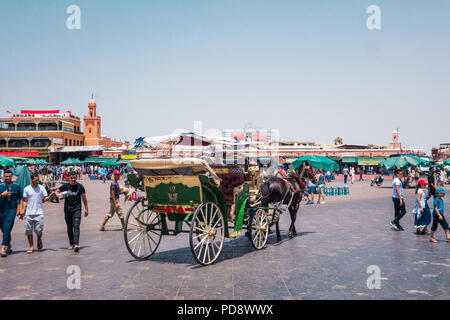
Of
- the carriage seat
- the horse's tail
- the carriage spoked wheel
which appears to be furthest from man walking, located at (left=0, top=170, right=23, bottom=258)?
the horse's tail

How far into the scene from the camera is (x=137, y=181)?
24.6 ft

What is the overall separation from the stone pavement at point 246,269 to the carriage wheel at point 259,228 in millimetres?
200

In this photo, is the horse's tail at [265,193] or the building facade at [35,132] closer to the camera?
the horse's tail at [265,193]

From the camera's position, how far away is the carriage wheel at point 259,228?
26.5 ft

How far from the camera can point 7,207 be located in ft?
25.2

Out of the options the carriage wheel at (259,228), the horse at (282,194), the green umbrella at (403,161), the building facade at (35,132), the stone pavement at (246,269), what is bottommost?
the stone pavement at (246,269)

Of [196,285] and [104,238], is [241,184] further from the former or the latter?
[104,238]

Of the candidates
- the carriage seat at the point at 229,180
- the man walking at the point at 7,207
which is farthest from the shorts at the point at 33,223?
the carriage seat at the point at 229,180

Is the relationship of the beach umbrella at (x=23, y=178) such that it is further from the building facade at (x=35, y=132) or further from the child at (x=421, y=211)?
the building facade at (x=35, y=132)

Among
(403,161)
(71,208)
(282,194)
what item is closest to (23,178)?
(71,208)

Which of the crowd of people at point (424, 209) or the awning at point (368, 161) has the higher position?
the awning at point (368, 161)

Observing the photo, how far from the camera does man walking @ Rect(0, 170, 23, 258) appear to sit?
24.6 feet

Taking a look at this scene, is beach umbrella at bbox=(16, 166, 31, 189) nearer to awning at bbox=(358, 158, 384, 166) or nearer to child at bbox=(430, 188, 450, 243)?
child at bbox=(430, 188, 450, 243)
